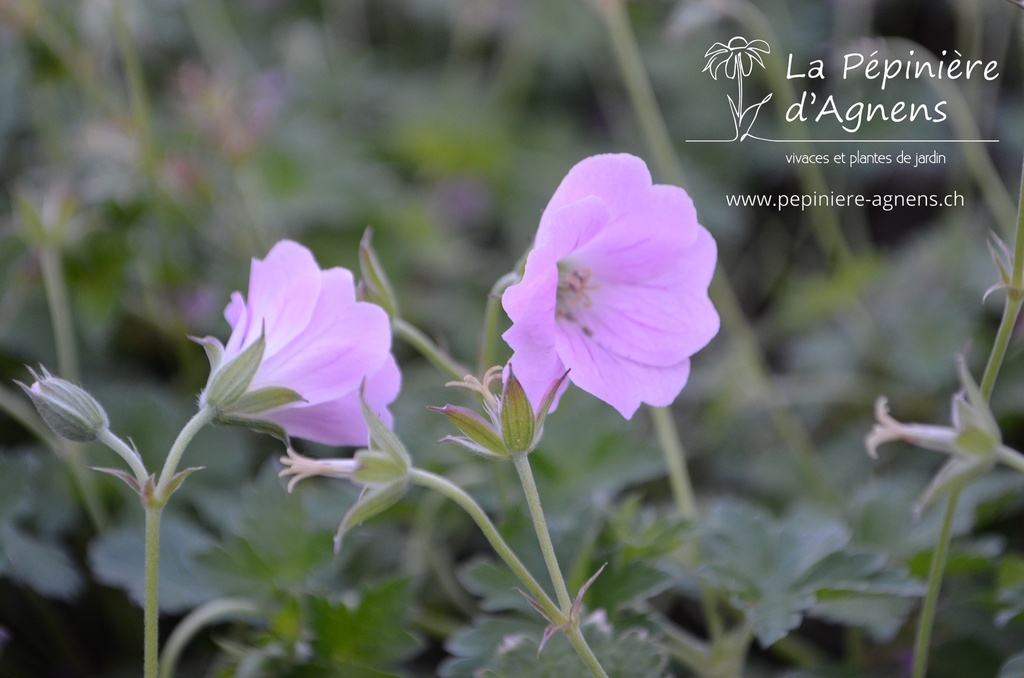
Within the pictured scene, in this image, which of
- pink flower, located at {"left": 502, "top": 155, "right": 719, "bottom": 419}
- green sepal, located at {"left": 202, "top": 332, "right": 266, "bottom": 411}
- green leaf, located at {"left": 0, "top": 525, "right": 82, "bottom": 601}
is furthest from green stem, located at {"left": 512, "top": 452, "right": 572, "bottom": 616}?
green leaf, located at {"left": 0, "top": 525, "right": 82, "bottom": 601}

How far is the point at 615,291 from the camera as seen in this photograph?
1108 mm

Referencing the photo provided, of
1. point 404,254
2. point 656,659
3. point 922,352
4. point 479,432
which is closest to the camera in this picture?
point 479,432

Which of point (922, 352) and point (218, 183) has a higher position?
point (218, 183)

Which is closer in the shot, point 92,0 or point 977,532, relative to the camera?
point 977,532

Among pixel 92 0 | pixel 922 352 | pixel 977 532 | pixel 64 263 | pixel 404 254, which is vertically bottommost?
pixel 977 532

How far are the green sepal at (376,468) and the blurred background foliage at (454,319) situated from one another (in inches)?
10.0

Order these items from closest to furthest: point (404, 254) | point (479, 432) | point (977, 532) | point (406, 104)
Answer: point (479, 432), point (977, 532), point (404, 254), point (406, 104)

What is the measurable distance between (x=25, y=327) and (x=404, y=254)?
870 millimetres

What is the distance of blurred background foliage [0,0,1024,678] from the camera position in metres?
1.18

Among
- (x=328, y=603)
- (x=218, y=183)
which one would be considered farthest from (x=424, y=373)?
(x=328, y=603)

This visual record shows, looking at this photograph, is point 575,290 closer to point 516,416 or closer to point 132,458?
point 516,416

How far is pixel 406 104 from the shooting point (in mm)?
2613

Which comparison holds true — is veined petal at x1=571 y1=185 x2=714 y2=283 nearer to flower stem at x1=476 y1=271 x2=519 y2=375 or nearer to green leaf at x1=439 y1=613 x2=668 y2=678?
flower stem at x1=476 y1=271 x2=519 y2=375

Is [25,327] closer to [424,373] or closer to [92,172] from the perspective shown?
[92,172]
